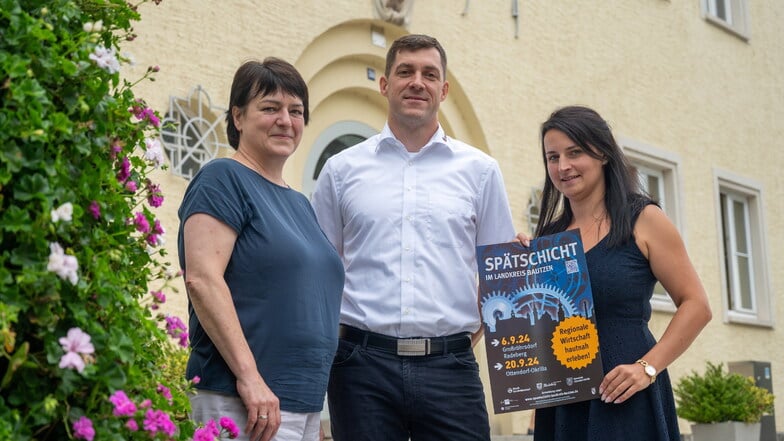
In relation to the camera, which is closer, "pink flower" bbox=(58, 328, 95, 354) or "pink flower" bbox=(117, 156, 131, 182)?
"pink flower" bbox=(58, 328, 95, 354)

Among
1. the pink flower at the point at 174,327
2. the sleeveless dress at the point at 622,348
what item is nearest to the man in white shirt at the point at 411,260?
the sleeveless dress at the point at 622,348

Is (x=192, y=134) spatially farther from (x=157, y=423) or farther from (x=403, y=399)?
(x=157, y=423)

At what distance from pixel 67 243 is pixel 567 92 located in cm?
920

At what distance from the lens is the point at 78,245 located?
2.13 meters

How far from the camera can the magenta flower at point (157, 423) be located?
2.21m

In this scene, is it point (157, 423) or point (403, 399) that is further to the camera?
point (403, 399)

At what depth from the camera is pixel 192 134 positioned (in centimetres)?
711

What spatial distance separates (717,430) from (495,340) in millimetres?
6524

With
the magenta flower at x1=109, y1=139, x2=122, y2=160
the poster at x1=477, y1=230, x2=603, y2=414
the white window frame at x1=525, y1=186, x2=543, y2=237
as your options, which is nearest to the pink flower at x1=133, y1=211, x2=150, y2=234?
the magenta flower at x1=109, y1=139, x2=122, y2=160

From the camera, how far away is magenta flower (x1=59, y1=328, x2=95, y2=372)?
202 cm

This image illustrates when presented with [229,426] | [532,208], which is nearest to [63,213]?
[229,426]

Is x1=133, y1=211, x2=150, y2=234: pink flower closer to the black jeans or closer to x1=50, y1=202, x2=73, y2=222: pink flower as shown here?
x1=50, y1=202, x2=73, y2=222: pink flower

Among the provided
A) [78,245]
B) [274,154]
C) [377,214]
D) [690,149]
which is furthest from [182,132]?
[690,149]

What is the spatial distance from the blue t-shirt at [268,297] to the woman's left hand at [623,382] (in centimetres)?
91
